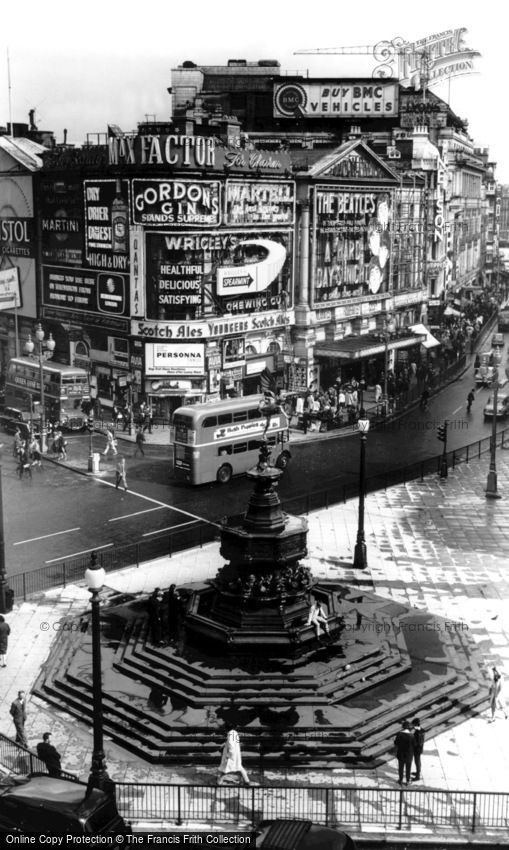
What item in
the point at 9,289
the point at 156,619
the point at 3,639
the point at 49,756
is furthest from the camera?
the point at 9,289

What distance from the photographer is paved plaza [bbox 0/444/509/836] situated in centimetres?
2230

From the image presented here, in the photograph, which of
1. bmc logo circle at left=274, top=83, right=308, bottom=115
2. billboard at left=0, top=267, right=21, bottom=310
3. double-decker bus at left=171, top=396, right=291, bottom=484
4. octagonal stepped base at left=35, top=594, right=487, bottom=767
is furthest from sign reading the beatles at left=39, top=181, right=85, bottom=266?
octagonal stepped base at left=35, top=594, right=487, bottom=767

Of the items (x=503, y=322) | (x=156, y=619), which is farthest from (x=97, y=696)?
(x=503, y=322)

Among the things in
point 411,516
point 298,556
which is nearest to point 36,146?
point 411,516

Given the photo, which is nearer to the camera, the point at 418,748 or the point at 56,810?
the point at 56,810

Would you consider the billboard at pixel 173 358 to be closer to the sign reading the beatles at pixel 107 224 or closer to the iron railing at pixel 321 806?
the sign reading the beatles at pixel 107 224

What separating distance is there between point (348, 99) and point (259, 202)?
26943 millimetres

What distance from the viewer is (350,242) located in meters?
67.0

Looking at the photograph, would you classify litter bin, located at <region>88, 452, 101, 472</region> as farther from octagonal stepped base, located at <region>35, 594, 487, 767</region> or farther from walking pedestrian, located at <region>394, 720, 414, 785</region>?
walking pedestrian, located at <region>394, 720, 414, 785</region>

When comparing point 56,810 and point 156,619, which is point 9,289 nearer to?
point 156,619

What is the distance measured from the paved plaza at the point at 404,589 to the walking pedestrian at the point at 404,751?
0.44m

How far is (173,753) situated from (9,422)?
117 feet

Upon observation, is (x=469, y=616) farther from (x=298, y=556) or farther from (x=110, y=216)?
(x=110, y=216)

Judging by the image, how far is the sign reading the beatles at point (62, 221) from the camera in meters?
61.4
